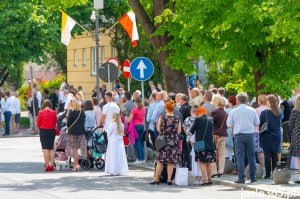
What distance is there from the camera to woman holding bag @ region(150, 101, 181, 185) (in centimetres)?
2091

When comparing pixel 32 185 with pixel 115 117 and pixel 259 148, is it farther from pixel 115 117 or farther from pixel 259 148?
pixel 259 148

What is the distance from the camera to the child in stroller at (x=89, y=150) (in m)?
25.0

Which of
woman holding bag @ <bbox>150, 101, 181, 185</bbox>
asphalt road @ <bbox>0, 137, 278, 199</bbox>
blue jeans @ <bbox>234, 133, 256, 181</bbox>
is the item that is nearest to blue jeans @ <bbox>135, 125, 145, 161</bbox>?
asphalt road @ <bbox>0, 137, 278, 199</bbox>

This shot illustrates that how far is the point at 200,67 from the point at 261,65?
23.5m

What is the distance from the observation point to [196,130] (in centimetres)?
2091

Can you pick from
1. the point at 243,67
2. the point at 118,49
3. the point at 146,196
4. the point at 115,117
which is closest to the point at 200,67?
the point at 118,49

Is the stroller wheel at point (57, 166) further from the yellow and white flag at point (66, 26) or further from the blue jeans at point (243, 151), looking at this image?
the yellow and white flag at point (66, 26)

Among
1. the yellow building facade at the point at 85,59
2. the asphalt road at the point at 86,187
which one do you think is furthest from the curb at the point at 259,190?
the yellow building facade at the point at 85,59

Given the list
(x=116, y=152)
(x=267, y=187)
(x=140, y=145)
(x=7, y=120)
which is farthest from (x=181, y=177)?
(x=7, y=120)

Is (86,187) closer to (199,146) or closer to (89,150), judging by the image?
(199,146)

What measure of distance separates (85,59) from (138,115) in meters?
33.7

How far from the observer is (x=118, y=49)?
5078 cm

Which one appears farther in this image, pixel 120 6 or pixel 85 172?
pixel 120 6

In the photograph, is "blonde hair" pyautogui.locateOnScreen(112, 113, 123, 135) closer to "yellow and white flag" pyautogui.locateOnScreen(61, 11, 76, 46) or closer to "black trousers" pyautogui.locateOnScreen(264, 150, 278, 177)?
"black trousers" pyautogui.locateOnScreen(264, 150, 278, 177)
